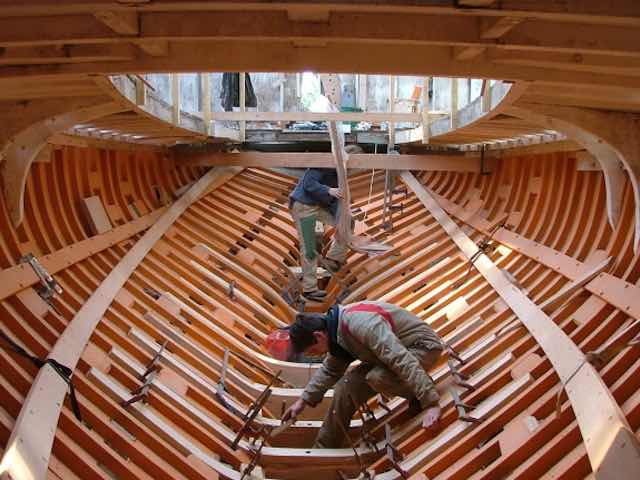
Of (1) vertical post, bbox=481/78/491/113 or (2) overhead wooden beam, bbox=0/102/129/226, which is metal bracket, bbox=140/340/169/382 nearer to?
(2) overhead wooden beam, bbox=0/102/129/226

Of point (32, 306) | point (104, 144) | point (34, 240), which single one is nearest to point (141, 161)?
point (104, 144)

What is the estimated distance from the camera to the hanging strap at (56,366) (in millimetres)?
4148

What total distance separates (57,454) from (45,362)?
1.94 ft

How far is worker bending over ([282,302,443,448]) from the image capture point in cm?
492

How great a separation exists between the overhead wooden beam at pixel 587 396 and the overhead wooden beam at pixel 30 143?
302 centimetres

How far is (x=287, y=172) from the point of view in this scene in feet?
34.1

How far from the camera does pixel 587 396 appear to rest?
399 centimetres

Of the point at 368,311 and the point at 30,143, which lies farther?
the point at 368,311

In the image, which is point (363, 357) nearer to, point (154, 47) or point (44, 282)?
point (44, 282)

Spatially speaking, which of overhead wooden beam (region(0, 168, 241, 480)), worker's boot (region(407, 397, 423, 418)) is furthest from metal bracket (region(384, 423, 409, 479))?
overhead wooden beam (region(0, 168, 241, 480))

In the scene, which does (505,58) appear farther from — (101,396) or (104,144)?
(104,144)

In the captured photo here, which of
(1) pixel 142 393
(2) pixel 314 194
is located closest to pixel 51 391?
(1) pixel 142 393

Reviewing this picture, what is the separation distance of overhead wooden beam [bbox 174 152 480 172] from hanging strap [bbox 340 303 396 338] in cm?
371

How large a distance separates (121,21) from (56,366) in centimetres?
224
